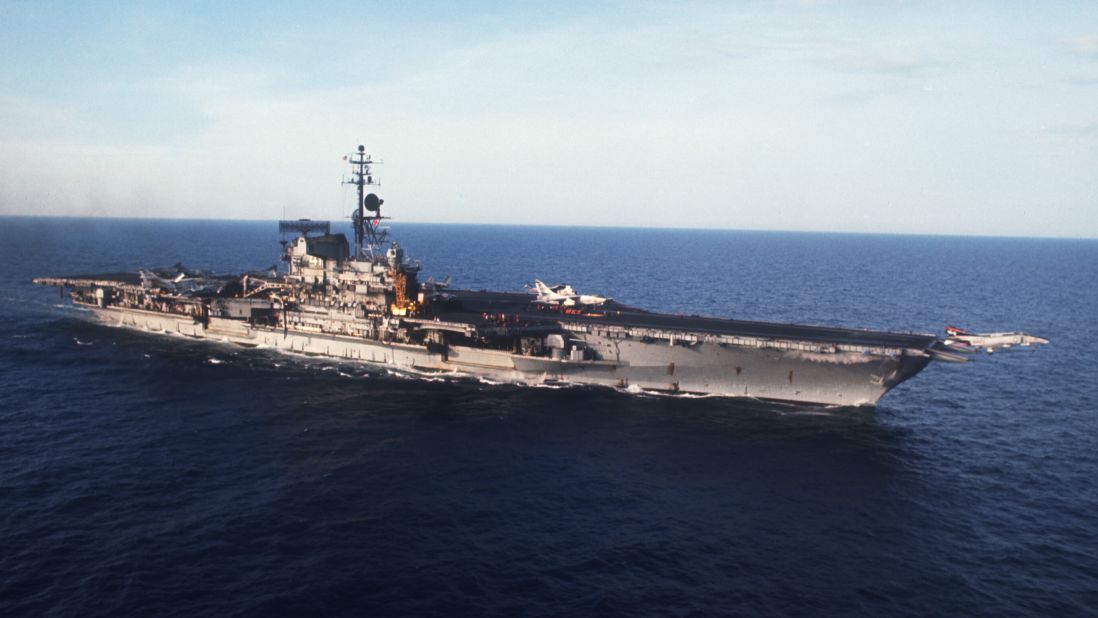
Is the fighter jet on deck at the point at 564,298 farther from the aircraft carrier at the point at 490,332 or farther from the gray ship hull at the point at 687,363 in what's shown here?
the gray ship hull at the point at 687,363

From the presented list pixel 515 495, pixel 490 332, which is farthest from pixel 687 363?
pixel 515 495

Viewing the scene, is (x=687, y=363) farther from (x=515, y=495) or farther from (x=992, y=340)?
(x=515, y=495)

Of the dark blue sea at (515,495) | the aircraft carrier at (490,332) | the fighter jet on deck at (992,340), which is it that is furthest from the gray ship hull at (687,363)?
the fighter jet on deck at (992,340)

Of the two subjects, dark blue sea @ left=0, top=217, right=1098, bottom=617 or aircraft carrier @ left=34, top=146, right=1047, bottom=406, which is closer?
dark blue sea @ left=0, top=217, right=1098, bottom=617

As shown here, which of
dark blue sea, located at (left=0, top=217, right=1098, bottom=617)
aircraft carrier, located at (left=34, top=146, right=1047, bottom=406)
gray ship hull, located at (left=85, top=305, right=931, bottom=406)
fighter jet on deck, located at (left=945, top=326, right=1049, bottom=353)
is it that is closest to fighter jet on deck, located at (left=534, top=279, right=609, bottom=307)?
aircraft carrier, located at (left=34, top=146, right=1047, bottom=406)

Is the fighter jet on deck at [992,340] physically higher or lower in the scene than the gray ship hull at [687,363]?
higher

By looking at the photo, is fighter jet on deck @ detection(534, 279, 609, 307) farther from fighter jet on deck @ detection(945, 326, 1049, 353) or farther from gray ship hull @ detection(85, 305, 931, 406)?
fighter jet on deck @ detection(945, 326, 1049, 353)
